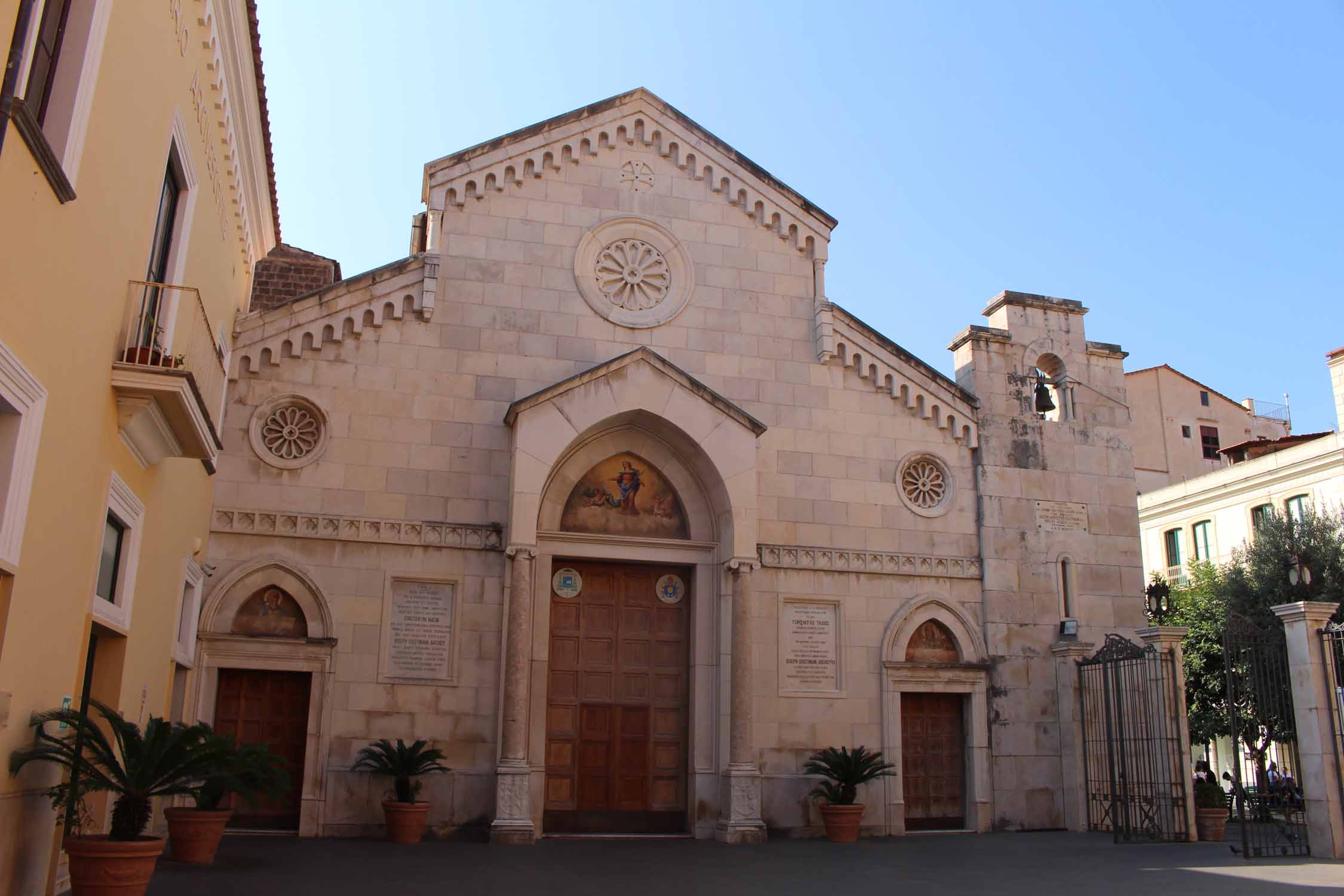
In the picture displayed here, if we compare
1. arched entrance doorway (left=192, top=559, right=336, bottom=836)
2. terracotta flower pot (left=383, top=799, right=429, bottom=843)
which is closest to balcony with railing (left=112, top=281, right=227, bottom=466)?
arched entrance doorway (left=192, top=559, right=336, bottom=836)

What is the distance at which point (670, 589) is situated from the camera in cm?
1852

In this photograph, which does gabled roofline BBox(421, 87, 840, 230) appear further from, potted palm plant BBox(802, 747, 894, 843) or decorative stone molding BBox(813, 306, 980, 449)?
potted palm plant BBox(802, 747, 894, 843)

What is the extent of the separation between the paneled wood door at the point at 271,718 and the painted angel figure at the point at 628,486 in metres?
Answer: 5.77

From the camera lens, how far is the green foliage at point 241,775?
10.1 meters

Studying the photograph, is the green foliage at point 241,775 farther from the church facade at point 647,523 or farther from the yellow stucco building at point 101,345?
the church facade at point 647,523

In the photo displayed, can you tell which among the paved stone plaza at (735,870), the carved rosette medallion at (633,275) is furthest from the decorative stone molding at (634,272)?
the paved stone plaza at (735,870)

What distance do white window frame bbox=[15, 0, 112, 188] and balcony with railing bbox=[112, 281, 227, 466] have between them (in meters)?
2.03

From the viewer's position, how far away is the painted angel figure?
1845 centimetres

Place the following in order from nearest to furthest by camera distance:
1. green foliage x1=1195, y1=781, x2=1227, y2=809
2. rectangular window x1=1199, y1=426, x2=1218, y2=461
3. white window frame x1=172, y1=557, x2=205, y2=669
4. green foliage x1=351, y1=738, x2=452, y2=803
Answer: white window frame x1=172, y1=557, x2=205, y2=669 < green foliage x1=351, y1=738, x2=452, y2=803 < green foliage x1=1195, y1=781, x2=1227, y2=809 < rectangular window x1=1199, y1=426, x2=1218, y2=461

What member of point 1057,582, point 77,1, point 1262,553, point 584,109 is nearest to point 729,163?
point 584,109

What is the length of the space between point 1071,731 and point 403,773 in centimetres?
1139

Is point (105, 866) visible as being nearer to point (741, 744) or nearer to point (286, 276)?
point (741, 744)

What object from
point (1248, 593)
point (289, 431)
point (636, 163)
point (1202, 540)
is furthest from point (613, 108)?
point (1202, 540)

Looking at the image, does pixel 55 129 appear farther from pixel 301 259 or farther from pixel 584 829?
pixel 301 259
